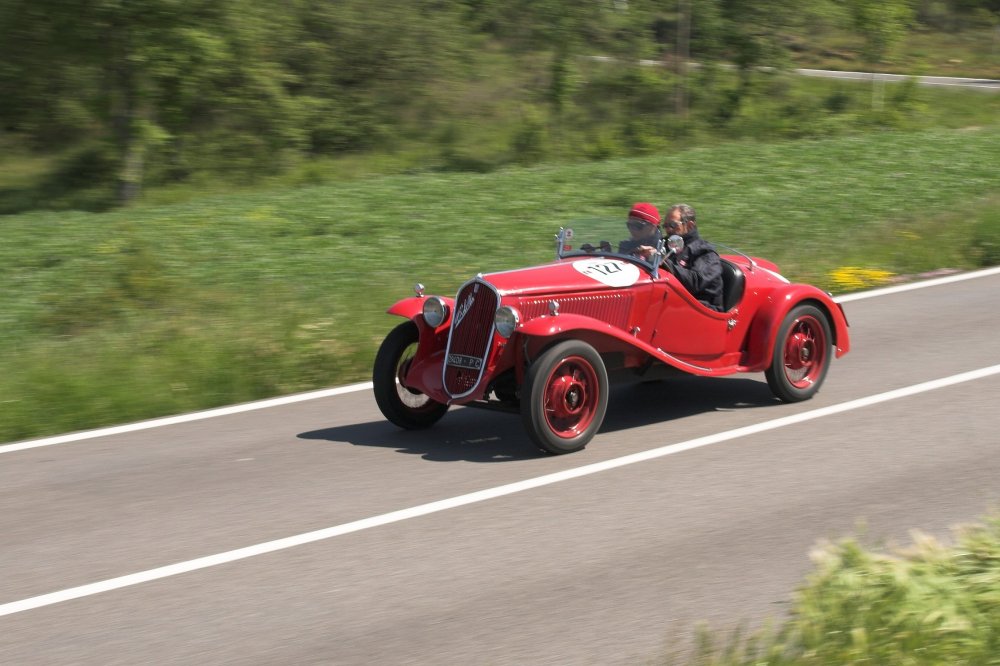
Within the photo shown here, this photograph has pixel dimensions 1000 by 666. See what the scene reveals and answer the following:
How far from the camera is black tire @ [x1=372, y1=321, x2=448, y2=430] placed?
28.4ft

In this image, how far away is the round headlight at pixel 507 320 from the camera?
7.92m

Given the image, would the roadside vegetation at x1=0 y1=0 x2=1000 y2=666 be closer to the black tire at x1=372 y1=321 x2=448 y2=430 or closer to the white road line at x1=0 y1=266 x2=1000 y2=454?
the white road line at x1=0 y1=266 x2=1000 y2=454

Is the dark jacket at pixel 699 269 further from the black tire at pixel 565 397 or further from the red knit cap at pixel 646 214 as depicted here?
the black tire at pixel 565 397

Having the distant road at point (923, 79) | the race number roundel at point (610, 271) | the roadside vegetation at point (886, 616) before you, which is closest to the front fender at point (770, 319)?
the race number roundel at point (610, 271)

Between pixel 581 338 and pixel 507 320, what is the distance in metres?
0.61

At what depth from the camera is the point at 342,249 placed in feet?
53.4

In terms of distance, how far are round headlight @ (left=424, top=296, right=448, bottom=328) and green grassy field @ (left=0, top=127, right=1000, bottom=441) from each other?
5.39ft

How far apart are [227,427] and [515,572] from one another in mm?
3749

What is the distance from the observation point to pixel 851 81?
125ft

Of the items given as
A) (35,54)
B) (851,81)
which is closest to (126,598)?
(35,54)

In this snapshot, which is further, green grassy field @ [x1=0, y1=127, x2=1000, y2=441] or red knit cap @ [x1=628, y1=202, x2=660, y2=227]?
green grassy field @ [x1=0, y1=127, x2=1000, y2=441]

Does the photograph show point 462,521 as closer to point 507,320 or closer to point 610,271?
point 507,320

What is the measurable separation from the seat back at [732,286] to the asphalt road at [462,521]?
804 mm

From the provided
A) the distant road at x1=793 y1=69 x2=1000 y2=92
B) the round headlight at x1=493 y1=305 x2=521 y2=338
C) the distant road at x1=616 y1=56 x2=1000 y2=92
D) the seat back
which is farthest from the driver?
the distant road at x1=793 y1=69 x2=1000 y2=92
